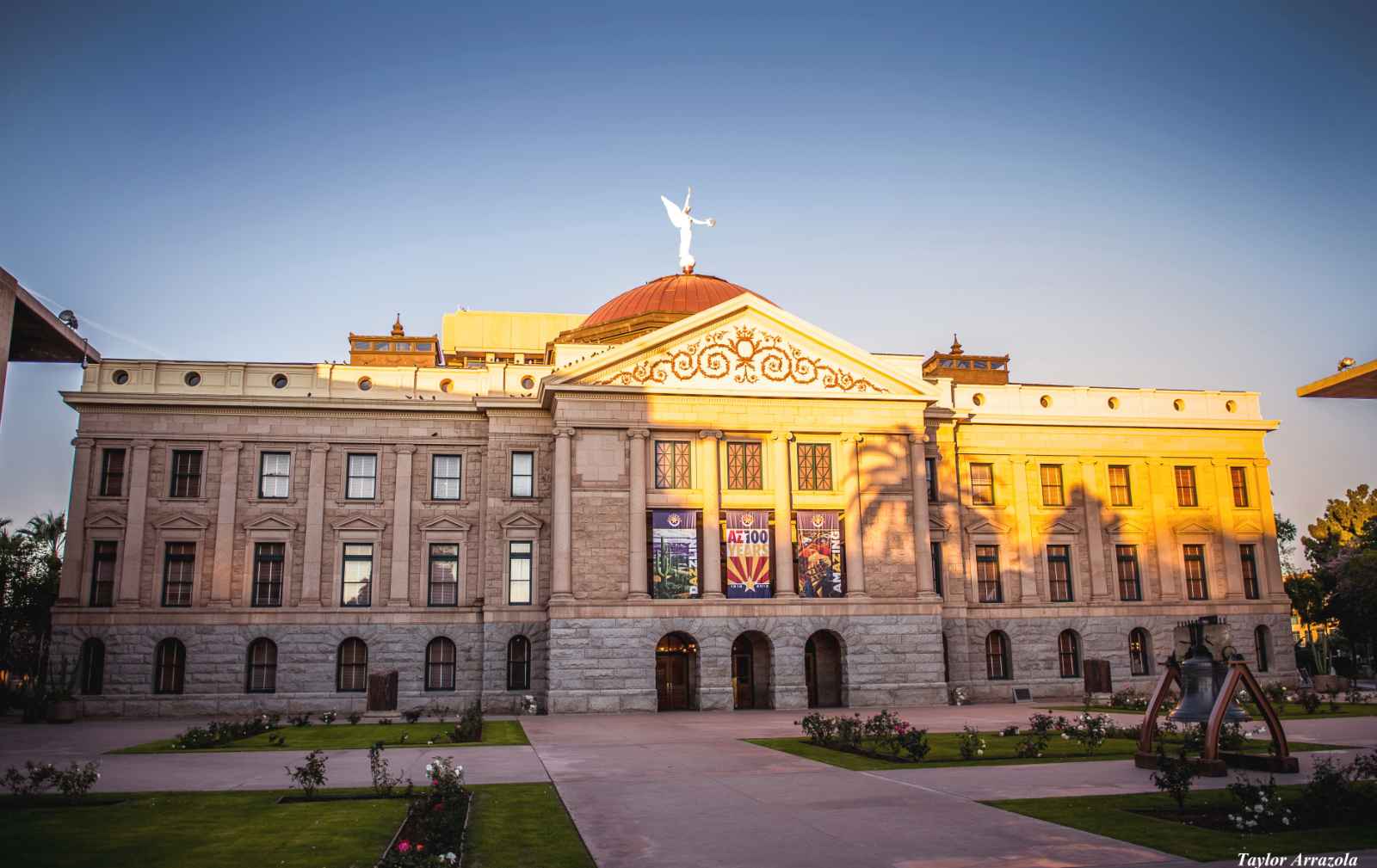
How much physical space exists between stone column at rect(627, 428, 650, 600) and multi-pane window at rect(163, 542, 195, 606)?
59.4ft

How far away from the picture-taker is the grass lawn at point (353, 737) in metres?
26.1

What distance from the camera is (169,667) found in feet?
137

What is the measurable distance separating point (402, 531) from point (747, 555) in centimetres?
1464

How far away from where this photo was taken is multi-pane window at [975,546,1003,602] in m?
48.2

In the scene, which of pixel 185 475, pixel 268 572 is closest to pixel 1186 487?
pixel 268 572

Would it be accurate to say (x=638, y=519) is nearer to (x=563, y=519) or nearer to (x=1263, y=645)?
(x=563, y=519)

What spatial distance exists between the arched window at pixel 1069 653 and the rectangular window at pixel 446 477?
28.2 m

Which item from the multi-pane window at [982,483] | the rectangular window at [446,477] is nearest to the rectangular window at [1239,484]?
the multi-pane window at [982,483]

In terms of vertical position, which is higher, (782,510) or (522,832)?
(782,510)

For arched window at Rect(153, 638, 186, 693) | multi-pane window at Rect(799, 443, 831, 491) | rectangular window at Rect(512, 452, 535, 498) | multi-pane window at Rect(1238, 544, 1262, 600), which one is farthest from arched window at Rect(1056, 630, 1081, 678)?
arched window at Rect(153, 638, 186, 693)

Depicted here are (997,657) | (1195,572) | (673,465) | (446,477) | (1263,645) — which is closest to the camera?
(673,465)

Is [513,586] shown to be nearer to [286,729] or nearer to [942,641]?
[286,729]

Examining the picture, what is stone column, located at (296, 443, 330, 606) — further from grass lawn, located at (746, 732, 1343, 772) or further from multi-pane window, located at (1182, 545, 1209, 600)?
multi-pane window, located at (1182, 545, 1209, 600)

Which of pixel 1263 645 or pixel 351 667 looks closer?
pixel 351 667
